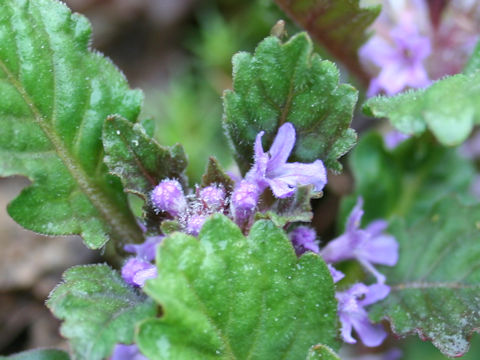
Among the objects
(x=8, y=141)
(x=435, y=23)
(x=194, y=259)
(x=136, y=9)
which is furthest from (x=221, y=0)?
(x=194, y=259)

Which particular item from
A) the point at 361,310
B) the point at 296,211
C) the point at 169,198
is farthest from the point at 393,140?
the point at 169,198

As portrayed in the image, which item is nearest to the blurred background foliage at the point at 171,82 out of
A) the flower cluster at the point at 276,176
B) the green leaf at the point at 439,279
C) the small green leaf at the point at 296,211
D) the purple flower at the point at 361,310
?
the green leaf at the point at 439,279

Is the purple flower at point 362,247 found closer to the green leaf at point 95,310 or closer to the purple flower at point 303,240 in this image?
the purple flower at point 303,240

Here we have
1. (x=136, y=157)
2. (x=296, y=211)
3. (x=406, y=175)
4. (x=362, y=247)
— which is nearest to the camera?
(x=296, y=211)

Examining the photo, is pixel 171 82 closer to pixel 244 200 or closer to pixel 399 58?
pixel 399 58

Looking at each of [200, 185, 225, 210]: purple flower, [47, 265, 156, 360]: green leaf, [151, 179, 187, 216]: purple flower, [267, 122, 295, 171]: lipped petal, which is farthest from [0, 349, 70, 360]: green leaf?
[267, 122, 295, 171]: lipped petal

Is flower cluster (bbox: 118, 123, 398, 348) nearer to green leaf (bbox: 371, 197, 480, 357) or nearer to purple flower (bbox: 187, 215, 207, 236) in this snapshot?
purple flower (bbox: 187, 215, 207, 236)
